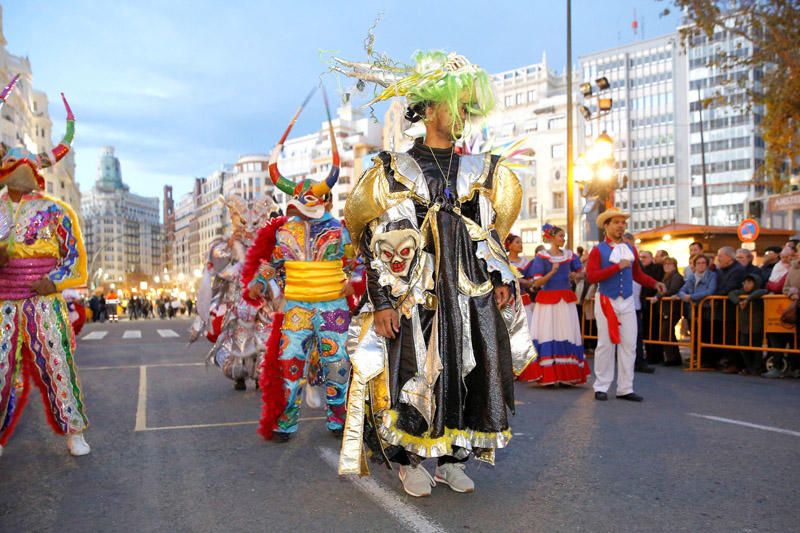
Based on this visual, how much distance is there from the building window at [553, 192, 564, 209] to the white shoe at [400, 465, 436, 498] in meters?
85.2

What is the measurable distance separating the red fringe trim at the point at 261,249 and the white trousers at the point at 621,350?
3.51m

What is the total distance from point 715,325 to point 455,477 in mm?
8393

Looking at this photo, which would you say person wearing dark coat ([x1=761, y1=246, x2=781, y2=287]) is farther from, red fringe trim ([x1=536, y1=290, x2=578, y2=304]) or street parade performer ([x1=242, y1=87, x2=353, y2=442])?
street parade performer ([x1=242, y1=87, x2=353, y2=442])

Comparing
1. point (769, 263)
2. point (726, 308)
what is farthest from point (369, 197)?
point (769, 263)

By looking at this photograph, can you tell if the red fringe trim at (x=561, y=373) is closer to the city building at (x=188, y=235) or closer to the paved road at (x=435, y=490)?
the paved road at (x=435, y=490)

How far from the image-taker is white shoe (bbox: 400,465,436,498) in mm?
3961

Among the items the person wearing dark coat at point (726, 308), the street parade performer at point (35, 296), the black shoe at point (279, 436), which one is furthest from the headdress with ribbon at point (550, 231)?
the street parade performer at point (35, 296)

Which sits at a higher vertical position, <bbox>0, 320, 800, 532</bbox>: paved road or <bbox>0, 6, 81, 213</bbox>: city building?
<bbox>0, 6, 81, 213</bbox>: city building

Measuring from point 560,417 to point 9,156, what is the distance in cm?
480

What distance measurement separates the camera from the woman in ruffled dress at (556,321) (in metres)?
8.81

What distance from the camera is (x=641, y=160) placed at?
99.2 metres

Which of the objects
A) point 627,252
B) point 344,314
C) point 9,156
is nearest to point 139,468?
point 344,314

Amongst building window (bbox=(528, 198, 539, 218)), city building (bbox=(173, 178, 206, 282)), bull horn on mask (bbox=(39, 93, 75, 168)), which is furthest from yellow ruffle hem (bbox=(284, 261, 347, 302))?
city building (bbox=(173, 178, 206, 282))

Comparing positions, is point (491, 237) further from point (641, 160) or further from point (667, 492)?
point (641, 160)
